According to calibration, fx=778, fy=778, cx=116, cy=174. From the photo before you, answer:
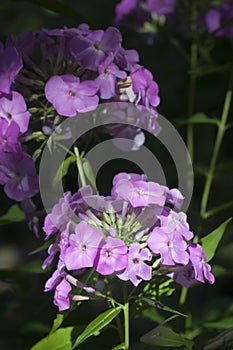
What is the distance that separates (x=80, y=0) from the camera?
335 cm

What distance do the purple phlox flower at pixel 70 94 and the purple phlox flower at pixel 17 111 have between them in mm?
57

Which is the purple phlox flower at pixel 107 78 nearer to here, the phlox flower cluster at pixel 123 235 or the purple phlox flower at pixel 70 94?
the purple phlox flower at pixel 70 94

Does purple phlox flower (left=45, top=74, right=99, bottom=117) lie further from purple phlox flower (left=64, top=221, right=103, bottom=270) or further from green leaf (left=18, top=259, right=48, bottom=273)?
green leaf (left=18, top=259, right=48, bottom=273)

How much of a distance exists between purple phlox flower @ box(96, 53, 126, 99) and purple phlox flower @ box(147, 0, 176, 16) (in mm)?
942

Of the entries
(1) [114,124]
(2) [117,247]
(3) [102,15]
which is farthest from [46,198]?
(3) [102,15]

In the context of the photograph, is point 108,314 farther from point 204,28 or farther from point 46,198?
point 204,28

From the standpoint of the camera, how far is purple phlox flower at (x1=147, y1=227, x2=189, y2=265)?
1.46m

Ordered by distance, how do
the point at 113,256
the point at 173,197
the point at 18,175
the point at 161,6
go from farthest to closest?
the point at 161,6 → the point at 18,175 → the point at 173,197 → the point at 113,256

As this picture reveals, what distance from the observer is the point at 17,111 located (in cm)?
161

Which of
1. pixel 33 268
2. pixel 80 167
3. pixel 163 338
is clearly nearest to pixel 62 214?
pixel 80 167

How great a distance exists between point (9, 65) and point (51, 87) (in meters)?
0.11

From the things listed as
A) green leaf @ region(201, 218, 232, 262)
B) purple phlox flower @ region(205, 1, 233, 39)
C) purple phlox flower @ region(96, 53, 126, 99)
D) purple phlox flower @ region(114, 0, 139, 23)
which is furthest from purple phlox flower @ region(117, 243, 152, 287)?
purple phlox flower @ region(114, 0, 139, 23)

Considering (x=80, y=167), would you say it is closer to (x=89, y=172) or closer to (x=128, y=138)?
(x=89, y=172)

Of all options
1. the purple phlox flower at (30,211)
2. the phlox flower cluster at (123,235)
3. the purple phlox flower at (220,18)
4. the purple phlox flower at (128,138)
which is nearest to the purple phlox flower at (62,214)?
the phlox flower cluster at (123,235)
